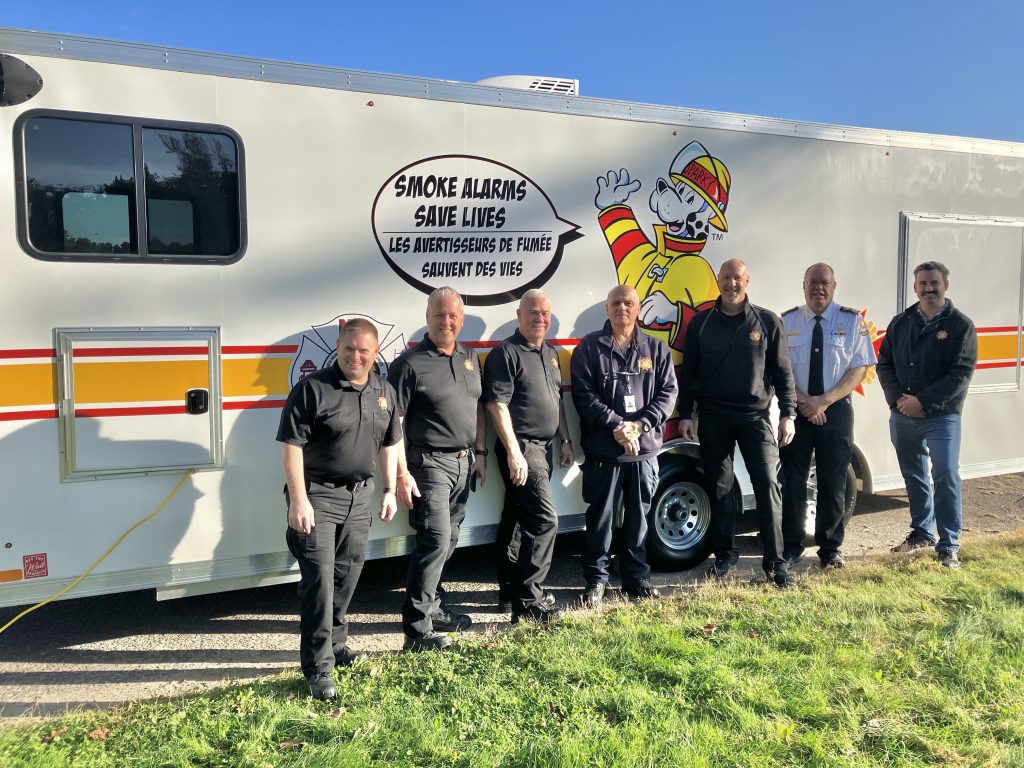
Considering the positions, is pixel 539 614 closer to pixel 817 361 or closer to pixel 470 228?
pixel 470 228

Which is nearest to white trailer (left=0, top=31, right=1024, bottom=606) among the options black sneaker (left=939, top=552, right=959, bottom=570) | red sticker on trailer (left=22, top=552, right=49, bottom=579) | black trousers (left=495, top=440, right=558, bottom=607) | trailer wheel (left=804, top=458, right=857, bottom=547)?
red sticker on trailer (left=22, top=552, right=49, bottom=579)

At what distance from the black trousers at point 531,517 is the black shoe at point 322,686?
4.39ft

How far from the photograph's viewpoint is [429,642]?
404 centimetres

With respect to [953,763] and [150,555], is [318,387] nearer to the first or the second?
[150,555]

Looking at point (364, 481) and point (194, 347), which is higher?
point (194, 347)

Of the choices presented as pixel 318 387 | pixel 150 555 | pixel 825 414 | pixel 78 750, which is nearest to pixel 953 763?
pixel 825 414

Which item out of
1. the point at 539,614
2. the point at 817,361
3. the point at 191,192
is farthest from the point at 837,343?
the point at 191,192

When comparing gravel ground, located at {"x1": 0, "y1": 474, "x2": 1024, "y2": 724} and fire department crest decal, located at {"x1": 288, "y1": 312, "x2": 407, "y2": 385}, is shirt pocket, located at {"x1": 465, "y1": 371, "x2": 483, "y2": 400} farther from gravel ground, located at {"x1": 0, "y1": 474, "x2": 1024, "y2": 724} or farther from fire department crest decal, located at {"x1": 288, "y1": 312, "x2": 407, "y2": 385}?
gravel ground, located at {"x1": 0, "y1": 474, "x2": 1024, "y2": 724}

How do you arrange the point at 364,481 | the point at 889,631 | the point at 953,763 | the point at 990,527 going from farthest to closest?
the point at 990,527, the point at 889,631, the point at 364,481, the point at 953,763

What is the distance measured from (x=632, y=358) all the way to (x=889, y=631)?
1990mm

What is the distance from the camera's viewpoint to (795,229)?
5.68 metres

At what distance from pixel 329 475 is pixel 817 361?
129 inches

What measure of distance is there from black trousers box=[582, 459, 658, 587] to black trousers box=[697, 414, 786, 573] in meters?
0.45

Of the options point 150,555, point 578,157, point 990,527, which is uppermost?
point 578,157
